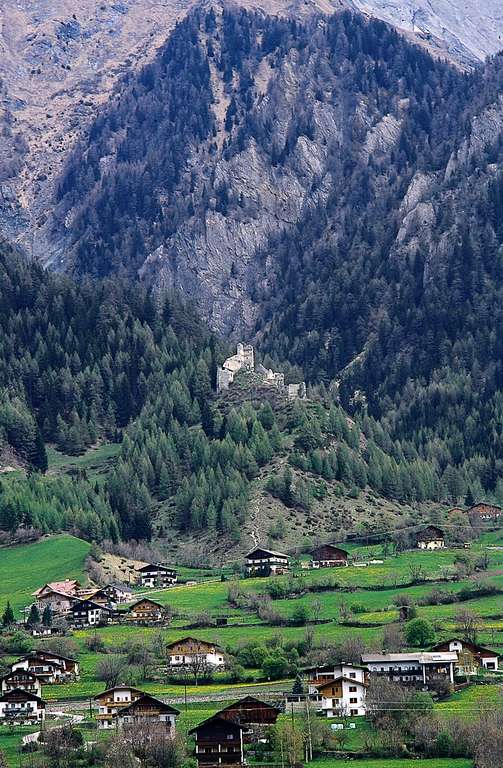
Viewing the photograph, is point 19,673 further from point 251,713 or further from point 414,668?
point 414,668

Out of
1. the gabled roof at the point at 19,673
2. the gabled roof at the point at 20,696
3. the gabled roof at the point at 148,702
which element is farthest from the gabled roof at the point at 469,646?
the gabled roof at the point at 20,696

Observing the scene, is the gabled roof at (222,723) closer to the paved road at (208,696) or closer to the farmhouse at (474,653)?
the paved road at (208,696)

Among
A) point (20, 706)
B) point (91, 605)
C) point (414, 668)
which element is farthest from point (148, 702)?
point (91, 605)

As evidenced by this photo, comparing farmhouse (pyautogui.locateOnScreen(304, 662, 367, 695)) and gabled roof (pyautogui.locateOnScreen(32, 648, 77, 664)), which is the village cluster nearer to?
farmhouse (pyautogui.locateOnScreen(304, 662, 367, 695))

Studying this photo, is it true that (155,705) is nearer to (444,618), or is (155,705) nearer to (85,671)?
(85,671)

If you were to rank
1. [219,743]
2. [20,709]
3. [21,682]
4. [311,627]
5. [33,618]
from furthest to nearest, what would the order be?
[33,618] < [311,627] < [21,682] < [20,709] < [219,743]

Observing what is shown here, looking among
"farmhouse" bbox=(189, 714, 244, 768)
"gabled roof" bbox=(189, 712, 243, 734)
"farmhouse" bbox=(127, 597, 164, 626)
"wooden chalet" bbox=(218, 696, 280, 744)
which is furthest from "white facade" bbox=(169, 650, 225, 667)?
"farmhouse" bbox=(189, 714, 244, 768)
